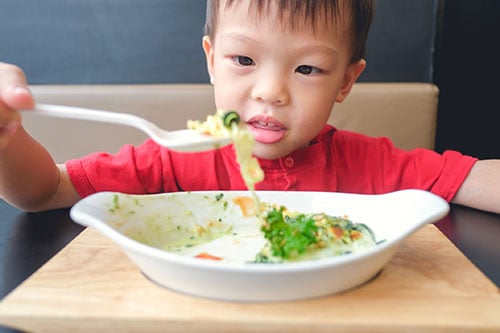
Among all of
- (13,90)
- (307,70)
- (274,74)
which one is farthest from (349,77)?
(13,90)

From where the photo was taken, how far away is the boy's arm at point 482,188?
116cm

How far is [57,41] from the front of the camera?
2.16m

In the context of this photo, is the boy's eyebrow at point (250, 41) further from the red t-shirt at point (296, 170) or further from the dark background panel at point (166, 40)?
the dark background panel at point (166, 40)

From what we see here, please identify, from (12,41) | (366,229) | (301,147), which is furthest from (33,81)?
(366,229)

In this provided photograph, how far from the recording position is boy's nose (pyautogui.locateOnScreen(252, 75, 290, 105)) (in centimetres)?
103

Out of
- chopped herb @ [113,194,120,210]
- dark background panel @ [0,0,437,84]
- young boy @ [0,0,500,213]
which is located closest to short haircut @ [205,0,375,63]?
young boy @ [0,0,500,213]

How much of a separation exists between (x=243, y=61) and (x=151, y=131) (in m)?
0.37

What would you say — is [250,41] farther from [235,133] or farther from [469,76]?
[469,76]

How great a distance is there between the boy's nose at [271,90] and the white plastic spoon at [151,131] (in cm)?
24

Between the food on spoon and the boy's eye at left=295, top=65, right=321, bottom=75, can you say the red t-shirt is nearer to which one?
the boy's eye at left=295, top=65, right=321, bottom=75

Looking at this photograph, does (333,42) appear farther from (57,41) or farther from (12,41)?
(12,41)

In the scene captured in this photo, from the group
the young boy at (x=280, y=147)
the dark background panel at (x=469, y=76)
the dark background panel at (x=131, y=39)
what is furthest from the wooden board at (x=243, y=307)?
the dark background panel at (x=469, y=76)

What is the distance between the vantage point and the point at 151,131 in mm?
788

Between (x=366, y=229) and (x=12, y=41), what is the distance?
1870 mm
